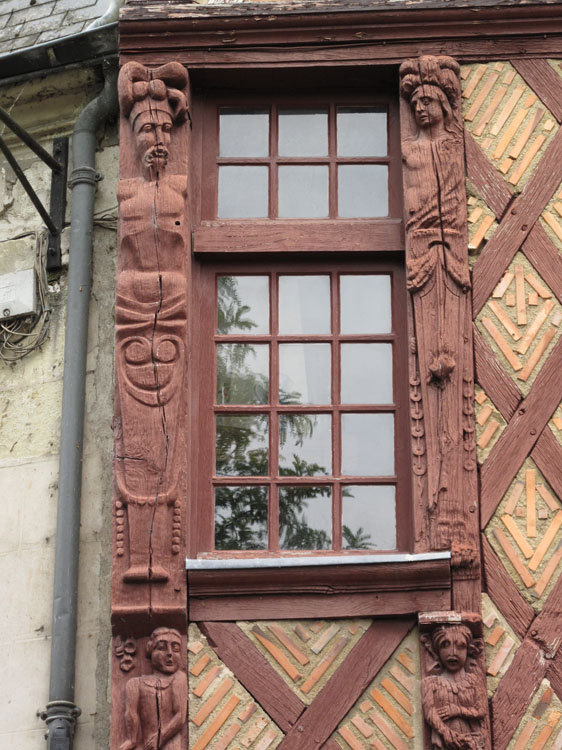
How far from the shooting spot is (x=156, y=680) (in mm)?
6402

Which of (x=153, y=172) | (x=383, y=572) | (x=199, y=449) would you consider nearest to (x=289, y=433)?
(x=199, y=449)

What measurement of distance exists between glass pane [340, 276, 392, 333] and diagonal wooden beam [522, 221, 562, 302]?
631 mm

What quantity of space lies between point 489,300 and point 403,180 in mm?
658

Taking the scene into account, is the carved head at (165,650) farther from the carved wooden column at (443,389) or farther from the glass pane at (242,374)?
the glass pane at (242,374)

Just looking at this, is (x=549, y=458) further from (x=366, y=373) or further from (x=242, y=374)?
(x=242, y=374)

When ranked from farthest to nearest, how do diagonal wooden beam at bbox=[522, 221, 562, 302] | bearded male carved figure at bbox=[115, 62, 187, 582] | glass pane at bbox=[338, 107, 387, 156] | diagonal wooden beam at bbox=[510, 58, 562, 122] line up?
glass pane at bbox=[338, 107, 387, 156] < diagonal wooden beam at bbox=[510, 58, 562, 122] < diagonal wooden beam at bbox=[522, 221, 562, 302] < bearded male carved figure at bbox=[115, 62, 187, 582]

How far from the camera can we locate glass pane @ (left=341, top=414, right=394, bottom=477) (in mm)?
6957

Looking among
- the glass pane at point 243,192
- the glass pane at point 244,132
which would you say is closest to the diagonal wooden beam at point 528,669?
the glass pane at point 243,192

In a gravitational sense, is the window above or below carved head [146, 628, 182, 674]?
above

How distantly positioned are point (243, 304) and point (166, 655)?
1.63 meters

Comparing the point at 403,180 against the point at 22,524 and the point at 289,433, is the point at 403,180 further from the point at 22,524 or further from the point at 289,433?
the point at 22,524

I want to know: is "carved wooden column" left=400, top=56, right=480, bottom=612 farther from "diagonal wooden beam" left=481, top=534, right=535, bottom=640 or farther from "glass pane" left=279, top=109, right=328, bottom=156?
"glass pane" left=279, top=109, right=328, bottom=156

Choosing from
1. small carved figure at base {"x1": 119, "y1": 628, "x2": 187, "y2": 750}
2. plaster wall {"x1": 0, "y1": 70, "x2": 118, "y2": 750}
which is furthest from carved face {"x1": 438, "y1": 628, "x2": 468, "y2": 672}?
plaster wall {"x1": 0, "y1": 70, "x2": 118, "y2": 750}

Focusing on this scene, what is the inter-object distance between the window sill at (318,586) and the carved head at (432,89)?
194 cm
